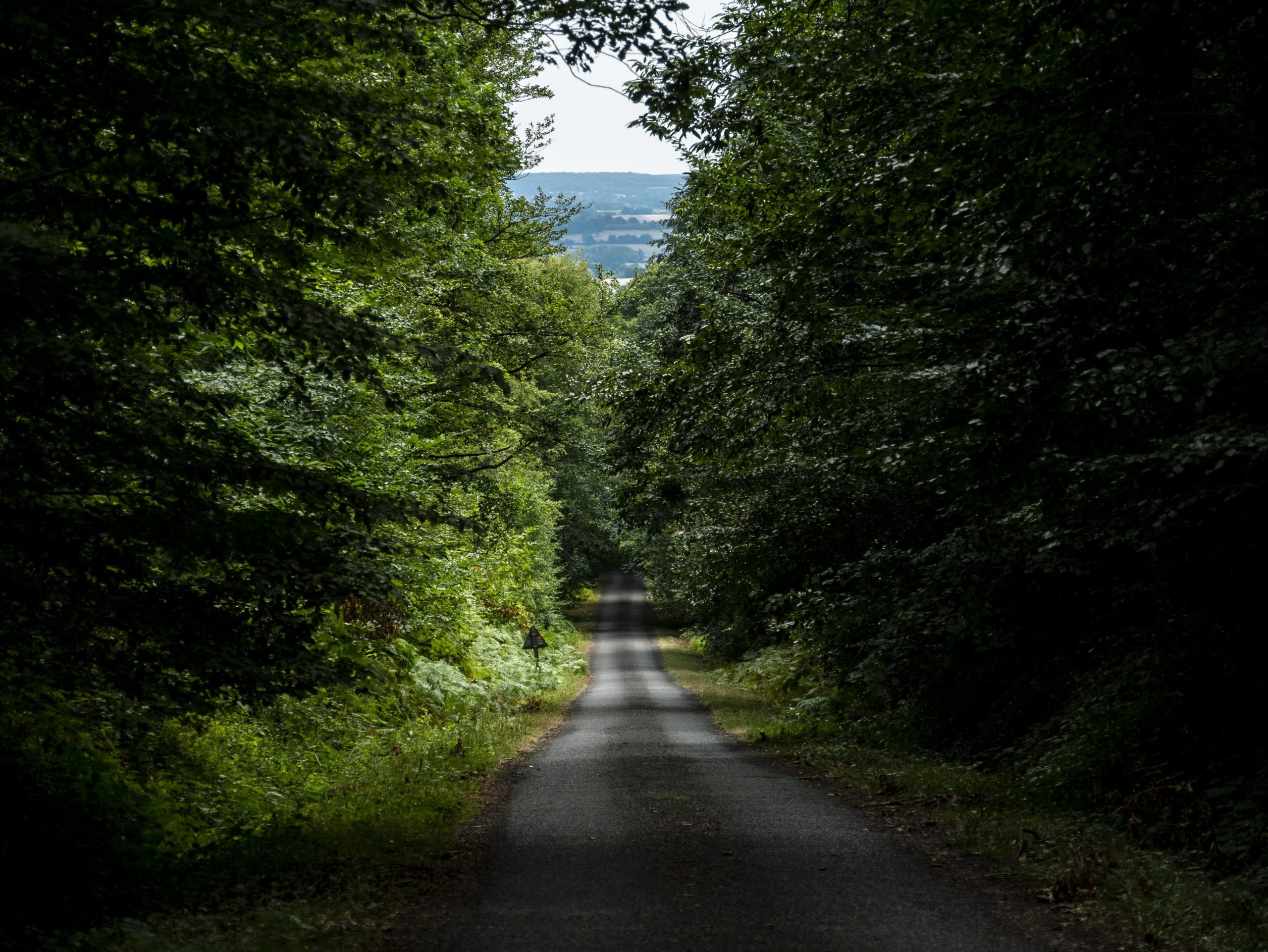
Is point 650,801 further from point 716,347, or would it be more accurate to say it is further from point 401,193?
point 401,193

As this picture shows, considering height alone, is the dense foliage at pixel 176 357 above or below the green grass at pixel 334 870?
above

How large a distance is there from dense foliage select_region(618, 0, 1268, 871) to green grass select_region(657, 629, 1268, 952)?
550mm

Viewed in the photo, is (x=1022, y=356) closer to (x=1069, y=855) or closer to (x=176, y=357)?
(x=1069, y=855)

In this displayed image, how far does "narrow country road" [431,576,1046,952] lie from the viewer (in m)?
6.16

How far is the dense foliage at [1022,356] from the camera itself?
22.7 ft

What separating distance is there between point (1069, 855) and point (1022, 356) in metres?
3.82

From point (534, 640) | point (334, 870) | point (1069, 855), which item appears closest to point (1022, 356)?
point (1069, 855)

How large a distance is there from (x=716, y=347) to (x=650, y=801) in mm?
5062

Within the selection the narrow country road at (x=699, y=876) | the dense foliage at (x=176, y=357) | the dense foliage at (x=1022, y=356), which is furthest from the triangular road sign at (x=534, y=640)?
the dense foliage at (x=176, y=357)

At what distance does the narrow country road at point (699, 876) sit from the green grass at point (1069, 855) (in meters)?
0.69

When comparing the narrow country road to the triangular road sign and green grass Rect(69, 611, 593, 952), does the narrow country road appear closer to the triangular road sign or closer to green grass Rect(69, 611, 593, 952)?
green grass Rect(69, 611, 593, 952)

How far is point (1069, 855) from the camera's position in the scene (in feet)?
25.3

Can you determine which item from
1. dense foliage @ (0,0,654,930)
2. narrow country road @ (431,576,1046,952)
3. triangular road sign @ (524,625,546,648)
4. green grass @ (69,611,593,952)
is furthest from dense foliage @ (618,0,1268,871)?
triangular road sign @ (524,625,546,648)

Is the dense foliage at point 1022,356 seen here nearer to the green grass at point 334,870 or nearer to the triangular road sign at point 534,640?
the green grass at point 334,870
